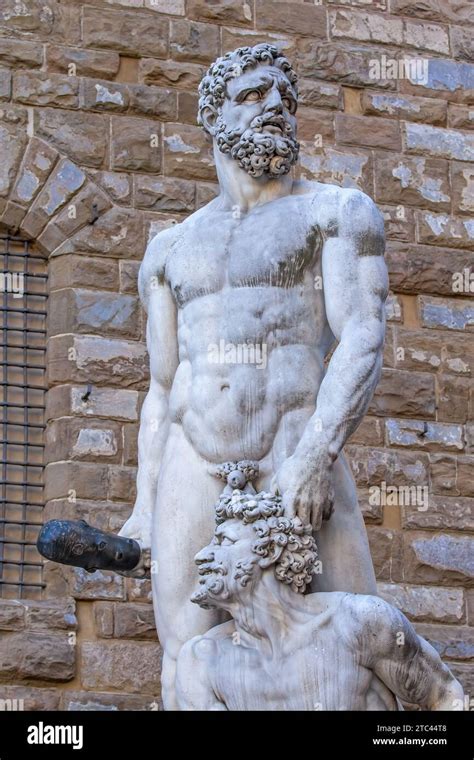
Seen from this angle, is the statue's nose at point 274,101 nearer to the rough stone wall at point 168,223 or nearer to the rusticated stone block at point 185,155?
the rough stone wall at point 168,223

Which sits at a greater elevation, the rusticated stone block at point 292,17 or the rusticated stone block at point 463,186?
the rusticated stone block at point 292,17

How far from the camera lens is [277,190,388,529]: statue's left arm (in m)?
6.11

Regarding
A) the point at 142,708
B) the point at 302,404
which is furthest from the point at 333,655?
the point at 142,708

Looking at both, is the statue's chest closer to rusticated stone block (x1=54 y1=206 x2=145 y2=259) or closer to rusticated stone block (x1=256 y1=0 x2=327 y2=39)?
rusticated stone block (x1=54 y1=206 x2=145 y2=259)

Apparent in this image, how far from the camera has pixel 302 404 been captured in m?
6.37

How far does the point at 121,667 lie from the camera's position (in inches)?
354

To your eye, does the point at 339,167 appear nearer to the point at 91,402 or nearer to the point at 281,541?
the point at 91,402

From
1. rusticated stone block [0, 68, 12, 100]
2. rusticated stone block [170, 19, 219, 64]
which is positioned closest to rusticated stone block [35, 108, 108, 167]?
rusticated stone block [0, 68, 12, 100]

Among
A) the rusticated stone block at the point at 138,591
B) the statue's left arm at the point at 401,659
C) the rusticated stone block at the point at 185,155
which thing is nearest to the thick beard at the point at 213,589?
the statue's left arm at the point at 401,659

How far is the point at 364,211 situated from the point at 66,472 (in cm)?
313

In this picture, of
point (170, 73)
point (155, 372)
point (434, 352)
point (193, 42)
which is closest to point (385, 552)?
point (434, 352)

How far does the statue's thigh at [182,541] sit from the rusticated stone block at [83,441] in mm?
2833

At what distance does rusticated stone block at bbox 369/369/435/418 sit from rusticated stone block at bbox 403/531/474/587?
60 cm

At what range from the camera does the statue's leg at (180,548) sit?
6344mm
